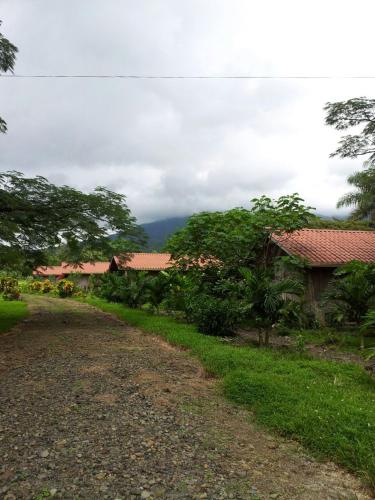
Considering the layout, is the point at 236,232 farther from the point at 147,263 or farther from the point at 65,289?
the point at 65,289

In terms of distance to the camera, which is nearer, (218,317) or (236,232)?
(218,317)

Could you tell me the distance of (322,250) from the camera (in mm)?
15016

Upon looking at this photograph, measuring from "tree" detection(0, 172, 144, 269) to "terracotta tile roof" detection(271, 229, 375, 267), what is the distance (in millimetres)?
5702

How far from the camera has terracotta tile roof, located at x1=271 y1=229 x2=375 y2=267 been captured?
46.6 feet

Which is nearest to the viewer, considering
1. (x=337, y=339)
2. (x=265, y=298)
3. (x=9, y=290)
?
(x=265, y=298)

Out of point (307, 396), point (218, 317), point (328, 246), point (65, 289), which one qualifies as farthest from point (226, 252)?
point (65, 289)

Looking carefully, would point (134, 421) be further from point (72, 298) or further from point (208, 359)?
point (72, 298)

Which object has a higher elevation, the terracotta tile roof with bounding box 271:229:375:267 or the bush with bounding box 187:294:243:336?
the terracotta tile roof with bounding box 271:229:375:267

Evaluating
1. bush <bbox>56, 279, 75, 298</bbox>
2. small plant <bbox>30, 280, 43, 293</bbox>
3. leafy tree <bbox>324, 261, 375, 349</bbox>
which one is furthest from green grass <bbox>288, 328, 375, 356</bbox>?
small plant <bbox>30, 280, 43, 293</bbox>

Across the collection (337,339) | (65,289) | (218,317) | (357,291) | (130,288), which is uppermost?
(357,291)

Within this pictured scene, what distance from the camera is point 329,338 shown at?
1134 cm

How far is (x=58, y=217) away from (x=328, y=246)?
10029 mm

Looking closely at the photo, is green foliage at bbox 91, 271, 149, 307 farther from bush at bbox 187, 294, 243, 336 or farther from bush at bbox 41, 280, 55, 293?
bush at bbox 41, 280, 55, 293

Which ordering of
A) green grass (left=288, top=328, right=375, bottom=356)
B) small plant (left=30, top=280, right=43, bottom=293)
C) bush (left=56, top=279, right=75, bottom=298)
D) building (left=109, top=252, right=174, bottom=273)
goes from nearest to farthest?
green grass (left=288, top=328, right=375, bottom=356)
building (left=109, top=252, right=174, bottom=273)
bush (left=56, top=279, right=75, bottom=298)
small plant (left=30, top=280, right=43, bottom=293)
